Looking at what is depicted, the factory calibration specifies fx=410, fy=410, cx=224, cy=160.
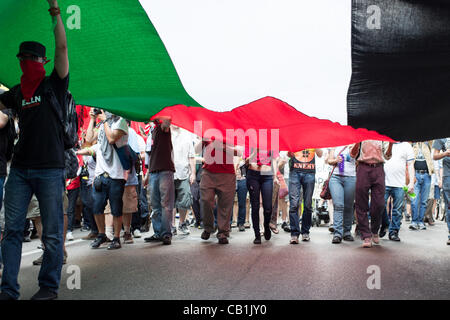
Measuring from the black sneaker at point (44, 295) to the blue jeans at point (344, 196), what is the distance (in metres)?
5.46

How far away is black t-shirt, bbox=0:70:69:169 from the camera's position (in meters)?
3.38

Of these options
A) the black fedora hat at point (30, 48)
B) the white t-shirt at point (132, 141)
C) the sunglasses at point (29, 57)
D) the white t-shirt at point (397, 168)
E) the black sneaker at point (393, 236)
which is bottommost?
the black sneaker at point (393, 236)

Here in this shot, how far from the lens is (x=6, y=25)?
12.9 feet

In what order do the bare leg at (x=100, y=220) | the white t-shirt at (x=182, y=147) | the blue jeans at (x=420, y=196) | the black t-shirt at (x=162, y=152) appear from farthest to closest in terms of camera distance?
the blue jeans at (x=420, y=196), the white t-shirt at (x=182, y=147), the black t-shirt at (x=162, y=152), the bare leg at (x=100, y=220)

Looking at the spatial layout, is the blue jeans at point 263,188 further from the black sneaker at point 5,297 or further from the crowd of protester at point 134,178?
the black sneaker at point 5,297

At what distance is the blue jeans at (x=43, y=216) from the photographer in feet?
11.0

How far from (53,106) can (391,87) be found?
288 cm

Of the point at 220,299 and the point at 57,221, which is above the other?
the point at 57,221

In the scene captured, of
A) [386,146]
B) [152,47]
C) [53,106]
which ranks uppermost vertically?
[152,47]

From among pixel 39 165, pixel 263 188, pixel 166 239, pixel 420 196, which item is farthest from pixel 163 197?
pixel 420 196

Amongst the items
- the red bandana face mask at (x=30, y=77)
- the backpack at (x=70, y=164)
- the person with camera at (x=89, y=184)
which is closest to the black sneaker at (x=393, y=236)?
the person with camera at (x=89, y=184)

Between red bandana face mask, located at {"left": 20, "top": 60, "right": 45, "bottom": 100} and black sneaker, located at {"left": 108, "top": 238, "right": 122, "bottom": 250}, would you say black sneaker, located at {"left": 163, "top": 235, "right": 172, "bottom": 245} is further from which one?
red bandana face mask, located at {"left": 20, "top": 60, "right": 45, "bottom": 100}
